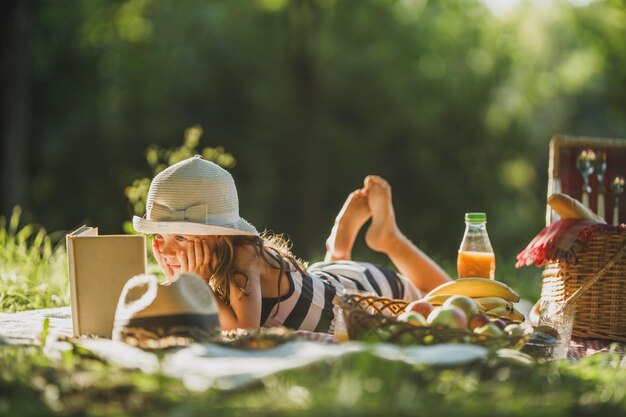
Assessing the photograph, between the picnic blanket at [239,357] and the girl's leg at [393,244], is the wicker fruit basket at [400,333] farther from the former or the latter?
the girl's leg at [393,244]

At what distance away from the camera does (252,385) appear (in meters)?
2.14

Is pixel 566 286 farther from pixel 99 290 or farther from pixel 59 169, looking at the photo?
pixel 59 169

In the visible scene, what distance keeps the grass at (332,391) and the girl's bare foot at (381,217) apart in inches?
101

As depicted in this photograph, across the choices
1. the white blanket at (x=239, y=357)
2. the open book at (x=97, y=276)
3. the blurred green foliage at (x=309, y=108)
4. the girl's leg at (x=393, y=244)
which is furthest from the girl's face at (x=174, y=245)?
the blurred green foliage at (x=309, y=108)

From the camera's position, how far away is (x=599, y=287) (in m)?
4.07

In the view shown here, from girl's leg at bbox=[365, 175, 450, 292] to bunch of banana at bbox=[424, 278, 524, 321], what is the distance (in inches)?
41.1

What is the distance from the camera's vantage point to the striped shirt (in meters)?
3.97

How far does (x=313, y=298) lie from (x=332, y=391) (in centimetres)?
205

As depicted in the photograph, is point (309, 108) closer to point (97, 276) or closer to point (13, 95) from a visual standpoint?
point (13, 95)

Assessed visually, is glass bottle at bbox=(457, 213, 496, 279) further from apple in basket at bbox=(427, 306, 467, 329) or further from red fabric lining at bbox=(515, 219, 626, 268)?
apple in basket at bbox=(427, 306, 467, 329)

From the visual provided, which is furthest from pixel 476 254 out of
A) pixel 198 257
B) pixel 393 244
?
pixel 198 257

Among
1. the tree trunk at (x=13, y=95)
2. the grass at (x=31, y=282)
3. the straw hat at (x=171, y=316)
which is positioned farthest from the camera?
the tree trunk at (x=13, y=95)

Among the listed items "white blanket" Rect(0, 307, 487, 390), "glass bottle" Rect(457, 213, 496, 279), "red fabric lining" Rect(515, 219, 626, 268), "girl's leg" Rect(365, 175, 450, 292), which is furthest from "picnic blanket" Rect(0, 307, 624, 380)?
"girl's leg" Rect(365, 175, 450, 292)

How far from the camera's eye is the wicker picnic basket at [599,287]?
4.00 metres
